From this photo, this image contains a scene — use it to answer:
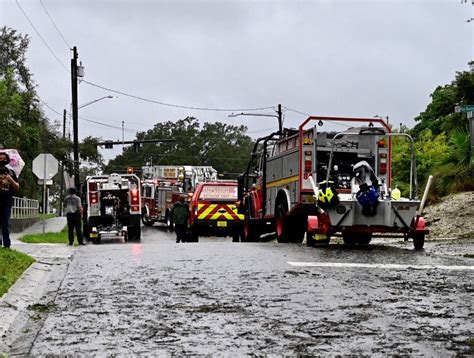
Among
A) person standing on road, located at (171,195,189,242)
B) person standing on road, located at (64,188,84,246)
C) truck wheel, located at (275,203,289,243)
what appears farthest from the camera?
person standing on road, located at (171,195,189,242)

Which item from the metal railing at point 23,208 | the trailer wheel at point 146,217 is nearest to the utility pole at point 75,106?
the metal railing at point 23,208

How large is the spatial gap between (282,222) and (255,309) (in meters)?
10.7

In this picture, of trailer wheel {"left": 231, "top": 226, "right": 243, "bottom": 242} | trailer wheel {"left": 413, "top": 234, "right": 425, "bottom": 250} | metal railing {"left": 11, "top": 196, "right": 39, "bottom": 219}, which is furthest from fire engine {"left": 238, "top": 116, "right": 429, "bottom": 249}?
metal railing {"left": 11, "top": 196, "right": 39, "bottom": 219}

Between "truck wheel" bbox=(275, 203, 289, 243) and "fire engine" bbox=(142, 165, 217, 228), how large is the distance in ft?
77.3

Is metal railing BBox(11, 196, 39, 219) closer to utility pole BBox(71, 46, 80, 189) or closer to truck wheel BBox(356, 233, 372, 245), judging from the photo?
utility pole BBox(71, 46, 80, 189)

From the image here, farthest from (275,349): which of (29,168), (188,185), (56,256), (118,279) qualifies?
(29,168)

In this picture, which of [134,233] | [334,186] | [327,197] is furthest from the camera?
[134,233]

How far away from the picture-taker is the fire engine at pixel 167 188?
141ft

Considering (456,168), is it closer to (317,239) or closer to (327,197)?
(317,239)

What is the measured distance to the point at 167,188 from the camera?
44344 mm

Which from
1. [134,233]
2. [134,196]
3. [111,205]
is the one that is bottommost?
[134,233]

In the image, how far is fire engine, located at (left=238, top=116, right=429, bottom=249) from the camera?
1525cm

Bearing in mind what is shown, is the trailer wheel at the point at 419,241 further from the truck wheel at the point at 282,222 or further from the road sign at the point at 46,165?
the road sign at the point at 46,165

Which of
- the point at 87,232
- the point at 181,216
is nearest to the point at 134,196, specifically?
the point at 87,232
